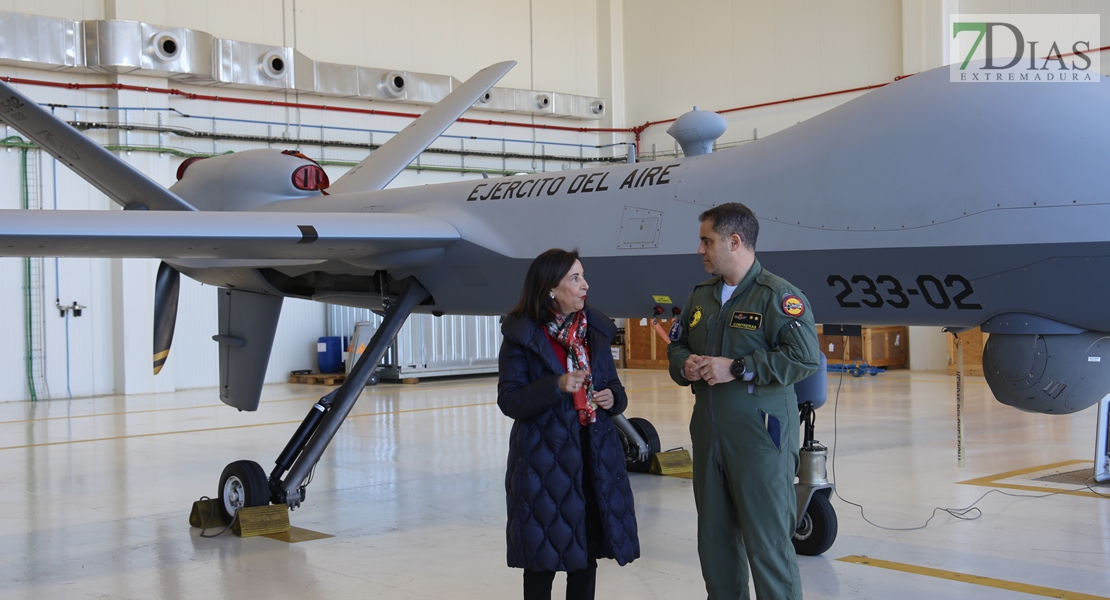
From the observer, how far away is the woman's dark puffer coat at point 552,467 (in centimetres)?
321

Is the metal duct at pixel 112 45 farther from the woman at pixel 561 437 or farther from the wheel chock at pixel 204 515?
the woman at pixel 561 437

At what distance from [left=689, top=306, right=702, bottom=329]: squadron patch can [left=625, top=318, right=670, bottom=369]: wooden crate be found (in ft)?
55.9

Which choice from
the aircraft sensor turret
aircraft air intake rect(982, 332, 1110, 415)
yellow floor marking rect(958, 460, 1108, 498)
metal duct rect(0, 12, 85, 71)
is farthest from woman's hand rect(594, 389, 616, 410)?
Result: metal duct rect(0, 12, 85, 71)

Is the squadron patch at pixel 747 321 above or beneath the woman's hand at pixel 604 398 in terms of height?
above

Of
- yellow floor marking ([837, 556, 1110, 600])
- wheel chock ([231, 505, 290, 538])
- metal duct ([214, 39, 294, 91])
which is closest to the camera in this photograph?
yellow floor marking ([837, 556, 1110, 600])

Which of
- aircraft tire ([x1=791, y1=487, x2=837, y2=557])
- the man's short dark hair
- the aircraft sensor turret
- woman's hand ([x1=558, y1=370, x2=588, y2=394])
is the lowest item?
aircraft tire ([x1=791, y1=487, x2=837, y2=557])

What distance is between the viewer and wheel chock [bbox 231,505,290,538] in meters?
6.41

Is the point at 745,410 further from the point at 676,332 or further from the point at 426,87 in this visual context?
Result: the point at 426,87

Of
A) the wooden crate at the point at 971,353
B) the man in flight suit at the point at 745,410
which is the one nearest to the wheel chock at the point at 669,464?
the man in flight suit at the point at 745,410

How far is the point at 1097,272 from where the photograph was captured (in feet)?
13.0

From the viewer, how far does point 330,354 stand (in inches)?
724

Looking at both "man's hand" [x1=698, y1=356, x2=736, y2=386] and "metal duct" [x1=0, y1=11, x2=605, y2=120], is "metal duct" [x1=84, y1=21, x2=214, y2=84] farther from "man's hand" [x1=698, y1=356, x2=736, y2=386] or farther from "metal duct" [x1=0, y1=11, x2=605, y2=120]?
"man's hand" [x1=698, y1=356, x2=736, y2=386]

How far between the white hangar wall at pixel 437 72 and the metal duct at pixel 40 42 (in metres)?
0.44

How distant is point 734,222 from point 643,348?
1813 centimetres
